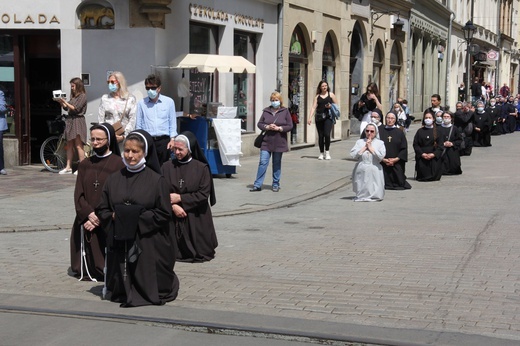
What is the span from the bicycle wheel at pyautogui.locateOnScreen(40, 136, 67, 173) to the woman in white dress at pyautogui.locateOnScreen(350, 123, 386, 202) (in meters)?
5.42

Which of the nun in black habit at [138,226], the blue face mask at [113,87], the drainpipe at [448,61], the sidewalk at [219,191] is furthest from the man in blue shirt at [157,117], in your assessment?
the drainpipe at [448,61]

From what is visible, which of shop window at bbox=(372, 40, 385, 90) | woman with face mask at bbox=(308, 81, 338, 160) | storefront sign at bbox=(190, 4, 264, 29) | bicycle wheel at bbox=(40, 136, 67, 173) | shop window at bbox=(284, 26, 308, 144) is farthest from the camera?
shop window at bbox=(372, 40, 385, 90)

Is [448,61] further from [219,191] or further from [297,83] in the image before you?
[219,191]

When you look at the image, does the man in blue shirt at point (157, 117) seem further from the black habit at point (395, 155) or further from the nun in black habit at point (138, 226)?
the nun in black habit at point (138, 226)

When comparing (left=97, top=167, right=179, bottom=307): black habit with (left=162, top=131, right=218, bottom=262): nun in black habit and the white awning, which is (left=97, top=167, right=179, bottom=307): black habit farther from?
the white awning

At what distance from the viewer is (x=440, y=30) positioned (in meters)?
45.5

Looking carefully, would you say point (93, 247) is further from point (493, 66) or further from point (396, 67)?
point (493, 66)

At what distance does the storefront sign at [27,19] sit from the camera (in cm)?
1681

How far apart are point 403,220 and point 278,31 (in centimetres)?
1127

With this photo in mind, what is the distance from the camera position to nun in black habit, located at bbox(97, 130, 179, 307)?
24.0 feet

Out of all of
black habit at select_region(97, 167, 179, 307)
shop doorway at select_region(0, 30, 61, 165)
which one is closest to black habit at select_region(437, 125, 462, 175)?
shop doorway at select_region(0, 30, 61, 165)

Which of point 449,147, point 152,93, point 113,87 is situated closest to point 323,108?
point 449,147

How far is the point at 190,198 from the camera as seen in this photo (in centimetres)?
907

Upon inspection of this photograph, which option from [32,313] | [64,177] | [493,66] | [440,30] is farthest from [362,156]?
[493,66]
